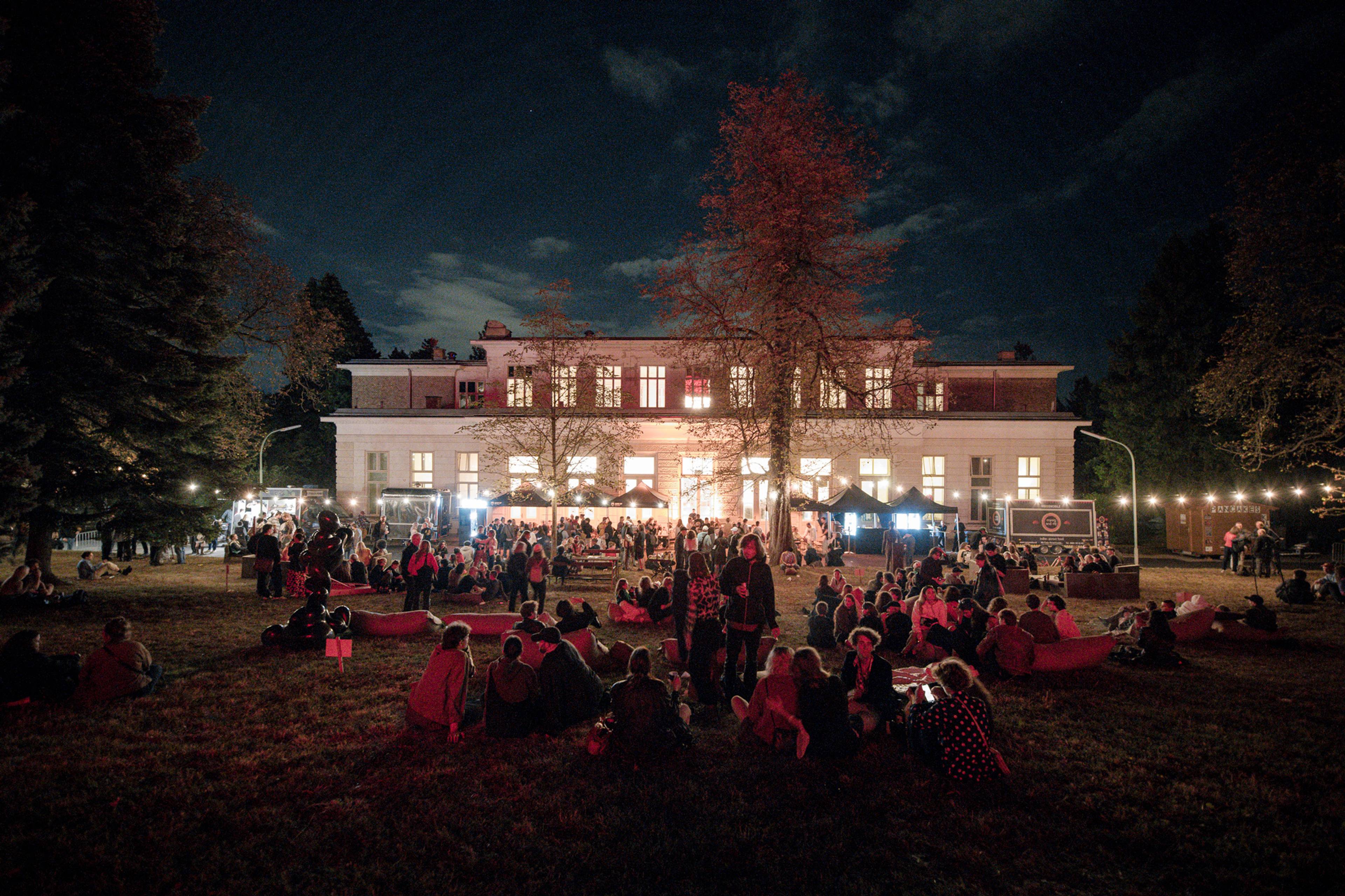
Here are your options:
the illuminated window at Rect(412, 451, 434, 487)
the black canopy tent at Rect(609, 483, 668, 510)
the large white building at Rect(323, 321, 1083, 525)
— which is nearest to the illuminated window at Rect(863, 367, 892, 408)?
the large white building at Rect(323, 321, 1083, 525)

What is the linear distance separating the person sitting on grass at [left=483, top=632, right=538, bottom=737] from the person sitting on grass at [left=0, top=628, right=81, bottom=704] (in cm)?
470

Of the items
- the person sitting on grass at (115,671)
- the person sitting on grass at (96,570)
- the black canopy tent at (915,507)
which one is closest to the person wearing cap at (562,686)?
the person sitting on grass at (115,671)

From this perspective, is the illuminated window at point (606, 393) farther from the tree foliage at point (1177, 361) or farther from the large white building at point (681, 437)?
the tree foliage at point (1177, 361)

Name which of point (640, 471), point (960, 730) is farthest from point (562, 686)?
point (640, 471)

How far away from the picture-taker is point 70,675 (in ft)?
22.4

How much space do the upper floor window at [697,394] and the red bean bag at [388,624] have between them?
20.8 m

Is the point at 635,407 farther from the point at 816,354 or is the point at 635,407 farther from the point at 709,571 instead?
the point at 709,571

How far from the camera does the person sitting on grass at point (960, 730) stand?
5.12 metres

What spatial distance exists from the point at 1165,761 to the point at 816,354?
51.1 ft

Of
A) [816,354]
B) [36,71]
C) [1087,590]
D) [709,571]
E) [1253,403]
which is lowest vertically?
[1087,590]

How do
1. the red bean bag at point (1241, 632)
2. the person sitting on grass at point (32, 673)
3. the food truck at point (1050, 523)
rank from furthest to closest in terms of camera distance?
the food truck at point (1050, 523), the red bean bag at point (1241, 632), the person sitting on grass at point (32, 673)

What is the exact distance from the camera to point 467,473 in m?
33.6

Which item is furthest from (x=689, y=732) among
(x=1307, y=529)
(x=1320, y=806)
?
(x=1307, y=529)

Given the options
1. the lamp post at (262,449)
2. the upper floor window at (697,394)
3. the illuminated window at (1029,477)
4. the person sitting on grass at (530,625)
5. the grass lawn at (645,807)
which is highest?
the upper floor window at (697,394)
